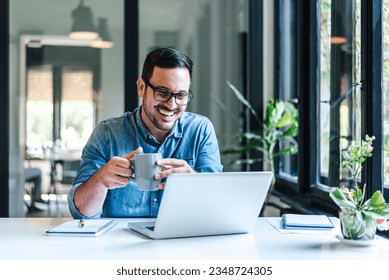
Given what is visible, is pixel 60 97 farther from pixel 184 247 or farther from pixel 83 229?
pixel 184 247

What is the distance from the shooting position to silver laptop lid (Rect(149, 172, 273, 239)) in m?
1.61

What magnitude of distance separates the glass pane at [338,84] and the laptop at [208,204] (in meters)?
1.20

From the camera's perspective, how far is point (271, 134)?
4.29 metres

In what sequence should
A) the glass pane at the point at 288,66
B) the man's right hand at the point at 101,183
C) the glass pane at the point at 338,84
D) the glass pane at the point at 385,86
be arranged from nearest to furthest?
1. the man's right hand at the point at 101,183
2. the glass pane at the point at 385,86
3. the glass pane at the point at 338,84
4. the glass pane at the point at 288,66

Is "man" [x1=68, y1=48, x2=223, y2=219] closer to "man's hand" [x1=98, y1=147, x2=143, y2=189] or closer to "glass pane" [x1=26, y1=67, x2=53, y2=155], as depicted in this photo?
"man's hand" [x1=98, y1=147, x2=143, y2=189]

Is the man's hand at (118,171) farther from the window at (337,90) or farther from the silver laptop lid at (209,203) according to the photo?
the window at (337,90)

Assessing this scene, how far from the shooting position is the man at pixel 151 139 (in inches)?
88.4

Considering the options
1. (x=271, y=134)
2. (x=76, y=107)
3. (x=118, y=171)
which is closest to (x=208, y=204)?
(x=118, y=171)

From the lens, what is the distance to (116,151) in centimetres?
238

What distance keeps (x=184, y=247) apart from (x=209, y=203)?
0.49 ft

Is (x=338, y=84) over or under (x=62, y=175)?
over

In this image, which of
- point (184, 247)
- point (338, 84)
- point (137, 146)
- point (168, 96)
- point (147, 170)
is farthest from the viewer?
point (338, 84)

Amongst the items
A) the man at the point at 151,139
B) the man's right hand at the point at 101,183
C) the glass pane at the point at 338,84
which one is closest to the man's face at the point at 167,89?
the man at the point at 151,139

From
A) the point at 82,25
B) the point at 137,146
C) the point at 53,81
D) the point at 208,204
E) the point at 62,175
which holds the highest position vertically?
the point at 82,25
